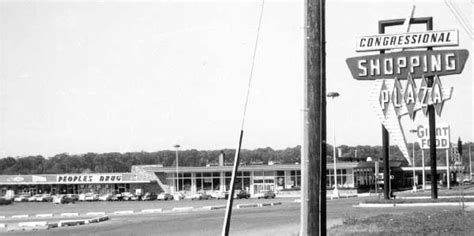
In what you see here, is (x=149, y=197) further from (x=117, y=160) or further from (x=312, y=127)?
(x=117, y=160)

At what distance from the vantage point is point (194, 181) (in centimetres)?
9775

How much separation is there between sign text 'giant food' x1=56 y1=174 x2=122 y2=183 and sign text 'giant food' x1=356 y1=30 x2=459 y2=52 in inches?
Answer: 2824

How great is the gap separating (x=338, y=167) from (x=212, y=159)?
110m

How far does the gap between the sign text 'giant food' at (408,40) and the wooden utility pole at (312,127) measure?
96.1 feet

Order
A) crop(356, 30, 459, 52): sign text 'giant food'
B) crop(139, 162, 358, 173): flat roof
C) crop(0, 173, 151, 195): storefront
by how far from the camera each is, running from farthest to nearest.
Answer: crop(0, 173, 151, 195): storefront
crop(139, 162, 358, 173): flat roof
crop(356, 30, 459, 52): sign text 'giant food'

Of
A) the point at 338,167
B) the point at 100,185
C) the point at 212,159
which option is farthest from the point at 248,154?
the point at 338,167

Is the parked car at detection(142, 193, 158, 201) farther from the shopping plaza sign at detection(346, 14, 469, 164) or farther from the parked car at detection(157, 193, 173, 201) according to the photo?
the shopping plaza sign at detection(346, 14, 469, 164)

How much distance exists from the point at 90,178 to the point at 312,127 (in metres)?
101

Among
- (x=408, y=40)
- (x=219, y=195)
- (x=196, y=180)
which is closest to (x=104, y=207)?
(x=219, y=195)

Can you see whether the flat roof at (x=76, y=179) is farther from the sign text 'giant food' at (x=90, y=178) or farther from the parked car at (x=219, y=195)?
the parked car at (x=219, y=195)

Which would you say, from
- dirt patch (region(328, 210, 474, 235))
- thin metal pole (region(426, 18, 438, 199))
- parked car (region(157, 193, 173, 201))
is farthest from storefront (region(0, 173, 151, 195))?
dirt patch (region(328, 210, 474, 235))

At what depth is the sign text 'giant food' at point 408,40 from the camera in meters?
38.5

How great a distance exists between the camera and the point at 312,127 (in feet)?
35.3

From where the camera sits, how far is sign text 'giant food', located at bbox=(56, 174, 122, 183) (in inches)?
4171
